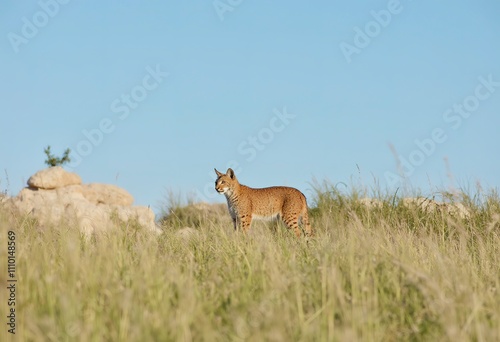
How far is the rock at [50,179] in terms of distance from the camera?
1605cm

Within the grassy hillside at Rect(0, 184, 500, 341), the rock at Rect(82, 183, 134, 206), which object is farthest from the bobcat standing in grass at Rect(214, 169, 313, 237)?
the grassy hillside at Rect(0, 184, 500, 341)

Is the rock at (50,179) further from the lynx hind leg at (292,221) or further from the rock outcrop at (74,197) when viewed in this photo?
the lynx hind leg at (292,221)

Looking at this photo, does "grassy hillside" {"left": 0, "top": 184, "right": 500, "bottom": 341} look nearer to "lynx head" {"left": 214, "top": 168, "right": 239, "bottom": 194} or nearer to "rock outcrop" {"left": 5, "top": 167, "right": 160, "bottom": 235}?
"rock outcrop" {"left": 5, "top": 167, "right": 160, "bottom": 235}

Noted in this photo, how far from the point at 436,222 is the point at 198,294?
824cm

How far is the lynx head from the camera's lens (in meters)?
12.5

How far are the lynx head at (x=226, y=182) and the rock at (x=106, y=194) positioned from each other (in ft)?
19.0

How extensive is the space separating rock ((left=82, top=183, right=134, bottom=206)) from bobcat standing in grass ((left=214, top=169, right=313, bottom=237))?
5.84 meters

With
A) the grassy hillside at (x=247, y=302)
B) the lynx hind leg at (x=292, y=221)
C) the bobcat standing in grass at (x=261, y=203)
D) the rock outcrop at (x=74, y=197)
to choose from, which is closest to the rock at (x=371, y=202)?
the bobcat standing in grass at (x=261, y=203)

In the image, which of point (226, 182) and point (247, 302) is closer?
point (247, 302)

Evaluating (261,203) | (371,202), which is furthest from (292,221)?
(371,202)

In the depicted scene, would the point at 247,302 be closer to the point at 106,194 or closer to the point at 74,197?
the point at 74,197

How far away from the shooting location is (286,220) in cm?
1263

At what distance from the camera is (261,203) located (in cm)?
1278

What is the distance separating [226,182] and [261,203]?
0.86 meters
